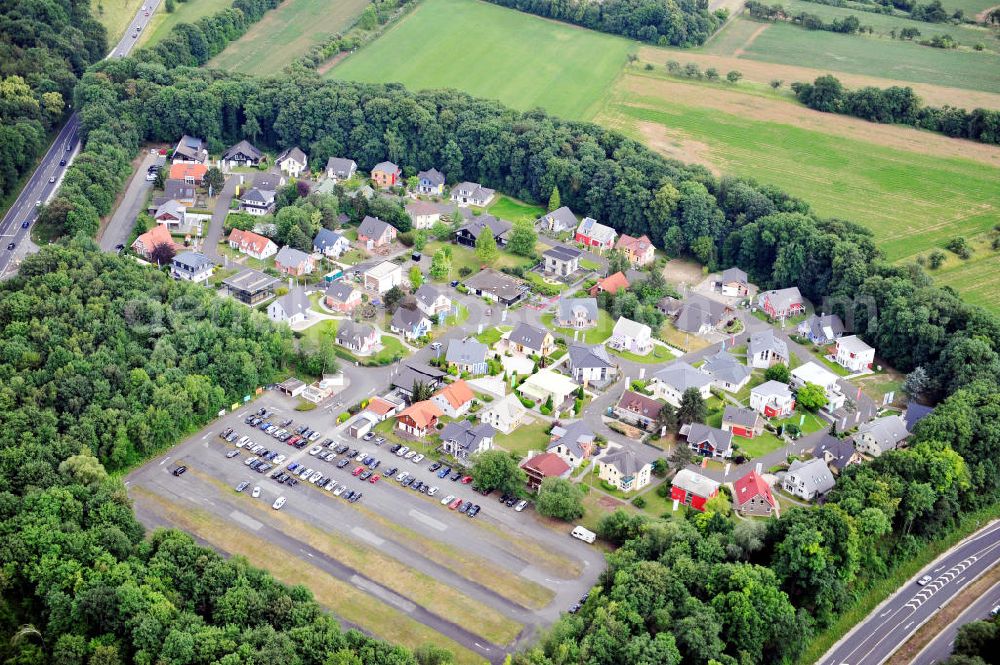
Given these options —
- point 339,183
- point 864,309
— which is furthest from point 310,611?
point 339,183

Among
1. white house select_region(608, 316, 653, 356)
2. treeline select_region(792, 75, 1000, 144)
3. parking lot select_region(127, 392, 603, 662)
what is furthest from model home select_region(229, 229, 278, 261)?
treeline select_region(792, 75, 1000, 144)

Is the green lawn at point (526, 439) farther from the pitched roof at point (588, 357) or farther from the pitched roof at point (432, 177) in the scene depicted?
the pitched roof at point (432, 177)

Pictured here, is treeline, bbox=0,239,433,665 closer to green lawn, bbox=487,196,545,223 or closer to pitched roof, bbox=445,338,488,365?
pitched roof, bbox=445,338,488,365

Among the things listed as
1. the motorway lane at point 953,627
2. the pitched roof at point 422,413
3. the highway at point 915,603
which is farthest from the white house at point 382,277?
the motorway lane at point 953,627

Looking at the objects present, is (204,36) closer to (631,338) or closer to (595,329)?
(595,329)

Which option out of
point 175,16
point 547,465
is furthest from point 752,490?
point 175,16

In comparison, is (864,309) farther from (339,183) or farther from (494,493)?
(339,183)

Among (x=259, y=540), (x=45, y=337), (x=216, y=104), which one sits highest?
(x=216, y=104)
